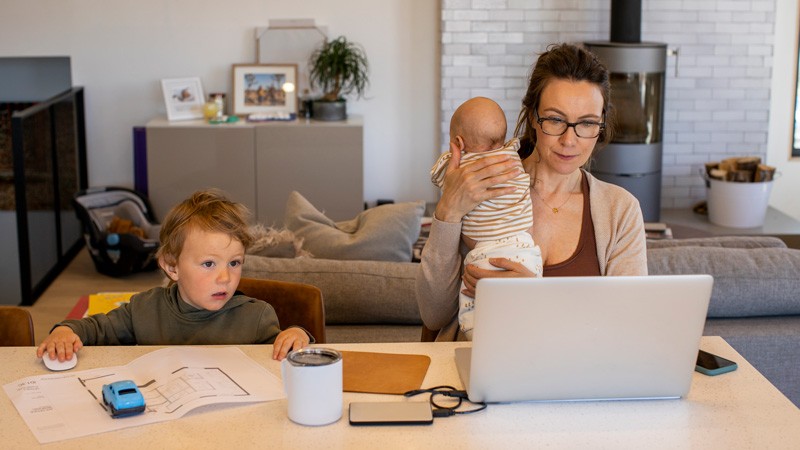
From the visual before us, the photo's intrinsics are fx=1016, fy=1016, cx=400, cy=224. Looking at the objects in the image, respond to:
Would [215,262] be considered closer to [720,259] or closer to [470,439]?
[470,439]

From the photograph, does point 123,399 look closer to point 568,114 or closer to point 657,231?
point 568,114

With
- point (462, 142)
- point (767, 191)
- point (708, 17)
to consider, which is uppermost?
point (708, 17)

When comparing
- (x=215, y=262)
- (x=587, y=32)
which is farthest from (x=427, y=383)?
(x=587, y=32)

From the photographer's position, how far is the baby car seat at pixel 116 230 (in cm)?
543

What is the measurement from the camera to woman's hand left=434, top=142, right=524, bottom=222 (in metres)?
2.13

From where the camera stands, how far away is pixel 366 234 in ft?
10.5

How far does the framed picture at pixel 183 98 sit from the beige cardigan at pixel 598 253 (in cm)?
413

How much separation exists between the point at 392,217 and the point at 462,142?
3.54 feet

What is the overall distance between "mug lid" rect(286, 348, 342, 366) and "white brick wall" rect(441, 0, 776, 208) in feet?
15.1

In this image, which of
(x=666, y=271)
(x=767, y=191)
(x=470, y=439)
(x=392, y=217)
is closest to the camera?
(x=470, y=439)

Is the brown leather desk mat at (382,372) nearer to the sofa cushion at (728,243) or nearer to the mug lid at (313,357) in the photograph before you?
the mug lid at (313,357)

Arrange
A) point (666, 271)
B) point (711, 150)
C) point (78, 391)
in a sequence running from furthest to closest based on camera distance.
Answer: point (711, 150) → point (666, 271) → point (78, 391)

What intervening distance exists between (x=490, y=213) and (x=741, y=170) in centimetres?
422

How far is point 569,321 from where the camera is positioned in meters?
1.66
